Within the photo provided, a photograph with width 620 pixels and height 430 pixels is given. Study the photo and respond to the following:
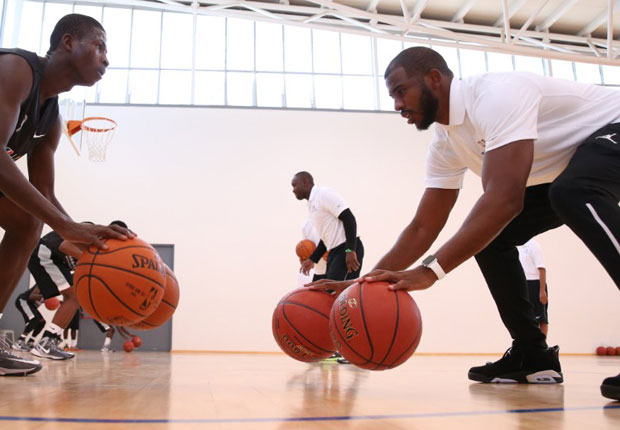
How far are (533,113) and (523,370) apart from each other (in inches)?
49.1

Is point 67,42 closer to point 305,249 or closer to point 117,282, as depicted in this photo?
point 117,282

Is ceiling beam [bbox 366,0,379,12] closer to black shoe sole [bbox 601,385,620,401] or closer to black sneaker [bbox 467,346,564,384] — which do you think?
black sneaker [bbox 467,346,564,384]

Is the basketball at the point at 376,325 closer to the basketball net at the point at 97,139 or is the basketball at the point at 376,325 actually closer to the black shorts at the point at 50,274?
the black shorts at the point at 50,274

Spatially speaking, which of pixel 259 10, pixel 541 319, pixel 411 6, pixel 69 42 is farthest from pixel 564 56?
pixel 69 42

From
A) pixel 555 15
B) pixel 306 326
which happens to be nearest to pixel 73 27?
pixel 306 326

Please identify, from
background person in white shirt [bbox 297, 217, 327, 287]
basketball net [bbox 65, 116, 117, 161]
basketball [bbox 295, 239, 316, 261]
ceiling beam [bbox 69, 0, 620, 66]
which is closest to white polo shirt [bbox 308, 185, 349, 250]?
background person in white shirt [bbox 297, 217, 327, 287]

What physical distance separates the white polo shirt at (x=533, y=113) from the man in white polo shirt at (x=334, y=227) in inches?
113

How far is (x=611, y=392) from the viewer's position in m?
1.84

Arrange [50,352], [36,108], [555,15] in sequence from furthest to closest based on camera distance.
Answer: [555,15] < [50,352] < [36,108]

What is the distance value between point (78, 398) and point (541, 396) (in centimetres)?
161

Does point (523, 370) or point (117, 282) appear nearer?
point (117, 282)

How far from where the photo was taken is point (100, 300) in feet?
7.18

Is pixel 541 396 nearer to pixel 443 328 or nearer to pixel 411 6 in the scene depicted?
pixel 443 328

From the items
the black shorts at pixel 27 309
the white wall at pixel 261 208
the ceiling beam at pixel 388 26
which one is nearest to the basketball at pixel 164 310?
the black shorts at pixel 27 309
